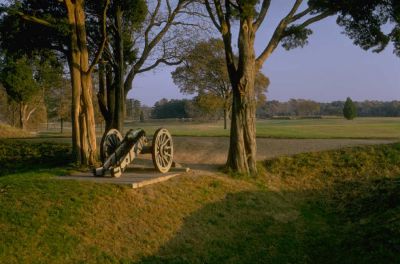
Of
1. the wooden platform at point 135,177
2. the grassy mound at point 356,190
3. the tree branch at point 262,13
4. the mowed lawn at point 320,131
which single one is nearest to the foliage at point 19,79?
the mowed lawn at point 320,131

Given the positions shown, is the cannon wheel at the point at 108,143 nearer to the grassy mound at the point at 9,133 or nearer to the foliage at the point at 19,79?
the grassy mound at the point at 9,133

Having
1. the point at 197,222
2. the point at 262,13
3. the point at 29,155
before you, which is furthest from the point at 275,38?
the point at 29,155

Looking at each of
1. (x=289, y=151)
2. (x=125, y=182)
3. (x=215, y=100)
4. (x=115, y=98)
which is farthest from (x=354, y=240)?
(x=215, y=100)

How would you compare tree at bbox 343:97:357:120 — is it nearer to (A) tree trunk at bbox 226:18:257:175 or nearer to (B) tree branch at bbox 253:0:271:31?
(B) tree branch at bbox 253:0:271:31

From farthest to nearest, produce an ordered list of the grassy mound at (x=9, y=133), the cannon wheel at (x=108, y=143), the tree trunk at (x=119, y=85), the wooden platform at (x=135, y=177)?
the grassy mound at (x=9, y=133) < the tree trunk at (x=119, y=85) < the cannon wheel at (x=108, y=143) < the wooden platform at (x=135, y=177)

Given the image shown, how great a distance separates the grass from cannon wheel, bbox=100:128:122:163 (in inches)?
60.4

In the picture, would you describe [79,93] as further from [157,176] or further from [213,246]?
[213,246]

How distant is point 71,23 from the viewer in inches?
595

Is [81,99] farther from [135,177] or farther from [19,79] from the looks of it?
[19,79]

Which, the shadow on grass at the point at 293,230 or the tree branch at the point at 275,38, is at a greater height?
the tree branch at the point at 275,38

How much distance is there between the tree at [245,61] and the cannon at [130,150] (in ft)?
8.80

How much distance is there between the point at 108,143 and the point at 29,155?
921 cm

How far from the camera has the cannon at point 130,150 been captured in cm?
1202

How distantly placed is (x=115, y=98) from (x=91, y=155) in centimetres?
430
